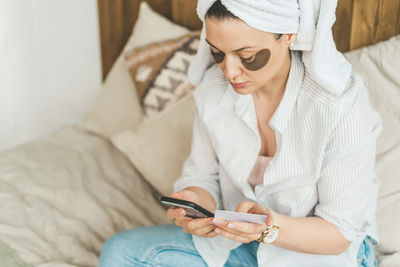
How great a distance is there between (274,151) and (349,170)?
0.22 m

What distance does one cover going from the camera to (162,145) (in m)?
1.65

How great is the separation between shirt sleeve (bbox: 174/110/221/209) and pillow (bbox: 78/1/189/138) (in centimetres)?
65

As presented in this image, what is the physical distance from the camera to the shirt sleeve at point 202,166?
1.30 metres

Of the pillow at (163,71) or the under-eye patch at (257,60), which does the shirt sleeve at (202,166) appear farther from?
the pillow at (163,71)

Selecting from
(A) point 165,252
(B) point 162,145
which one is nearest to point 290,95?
(A) point 165,252

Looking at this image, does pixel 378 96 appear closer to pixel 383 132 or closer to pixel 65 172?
pixel 383 132

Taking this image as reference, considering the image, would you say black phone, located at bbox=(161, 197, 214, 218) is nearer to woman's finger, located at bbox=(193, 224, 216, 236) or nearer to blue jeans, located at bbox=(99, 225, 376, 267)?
woman's finger, located at bbox=(193, 224, 216, 236)

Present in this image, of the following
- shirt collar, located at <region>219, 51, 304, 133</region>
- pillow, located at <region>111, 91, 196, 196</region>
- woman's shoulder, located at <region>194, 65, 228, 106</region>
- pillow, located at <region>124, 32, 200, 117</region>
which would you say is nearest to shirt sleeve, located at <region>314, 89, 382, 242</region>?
shirt collar, located at <region>219, 51, 304, 133</region>

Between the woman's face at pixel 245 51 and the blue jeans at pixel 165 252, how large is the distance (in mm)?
414

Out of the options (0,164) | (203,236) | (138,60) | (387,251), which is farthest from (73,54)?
(387,251)

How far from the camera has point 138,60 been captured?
195 centimetres

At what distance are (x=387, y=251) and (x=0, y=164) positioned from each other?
4.37ft

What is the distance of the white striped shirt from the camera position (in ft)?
3.44

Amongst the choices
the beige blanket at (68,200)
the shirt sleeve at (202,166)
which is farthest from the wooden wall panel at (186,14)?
the shirt sleeve at (202,166)
